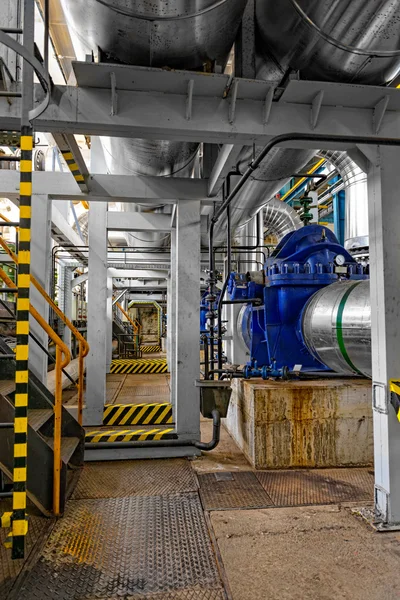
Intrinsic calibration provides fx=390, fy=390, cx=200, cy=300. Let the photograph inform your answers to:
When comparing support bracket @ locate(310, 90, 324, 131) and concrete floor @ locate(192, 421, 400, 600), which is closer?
concrete floor @ locate(192, 421, 400, 600)

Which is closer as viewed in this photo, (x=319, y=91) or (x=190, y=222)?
(x=319, y=91)

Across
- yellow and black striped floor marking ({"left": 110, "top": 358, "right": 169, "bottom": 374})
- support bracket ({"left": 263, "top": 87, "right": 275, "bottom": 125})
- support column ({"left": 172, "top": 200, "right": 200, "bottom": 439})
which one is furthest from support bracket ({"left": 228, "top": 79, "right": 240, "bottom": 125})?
yellow and black striped floor marking ({"left": 110, "top": 358, "right": 169, "bottom": 374})

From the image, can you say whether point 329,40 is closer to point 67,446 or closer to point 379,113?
point 379,113

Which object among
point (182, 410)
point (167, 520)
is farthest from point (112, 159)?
point (167, 520)

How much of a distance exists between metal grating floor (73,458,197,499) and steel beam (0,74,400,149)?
278 centimetres

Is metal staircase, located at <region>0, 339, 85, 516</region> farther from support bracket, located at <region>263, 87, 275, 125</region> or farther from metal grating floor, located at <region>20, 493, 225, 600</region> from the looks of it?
support bracket, located at <region>263, 87, 275, 125</region>

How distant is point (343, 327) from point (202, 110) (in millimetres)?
1951

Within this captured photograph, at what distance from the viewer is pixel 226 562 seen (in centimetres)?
221

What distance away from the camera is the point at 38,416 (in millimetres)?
3195

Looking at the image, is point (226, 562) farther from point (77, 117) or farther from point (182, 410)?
point (77, 117)

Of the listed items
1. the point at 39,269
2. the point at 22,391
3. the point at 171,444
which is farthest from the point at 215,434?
the point at 39,269

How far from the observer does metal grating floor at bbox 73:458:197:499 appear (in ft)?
10.5

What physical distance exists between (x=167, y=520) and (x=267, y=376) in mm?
1835

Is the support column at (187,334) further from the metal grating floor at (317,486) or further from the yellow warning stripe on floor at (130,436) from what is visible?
the metal grating floor at (317,486)
